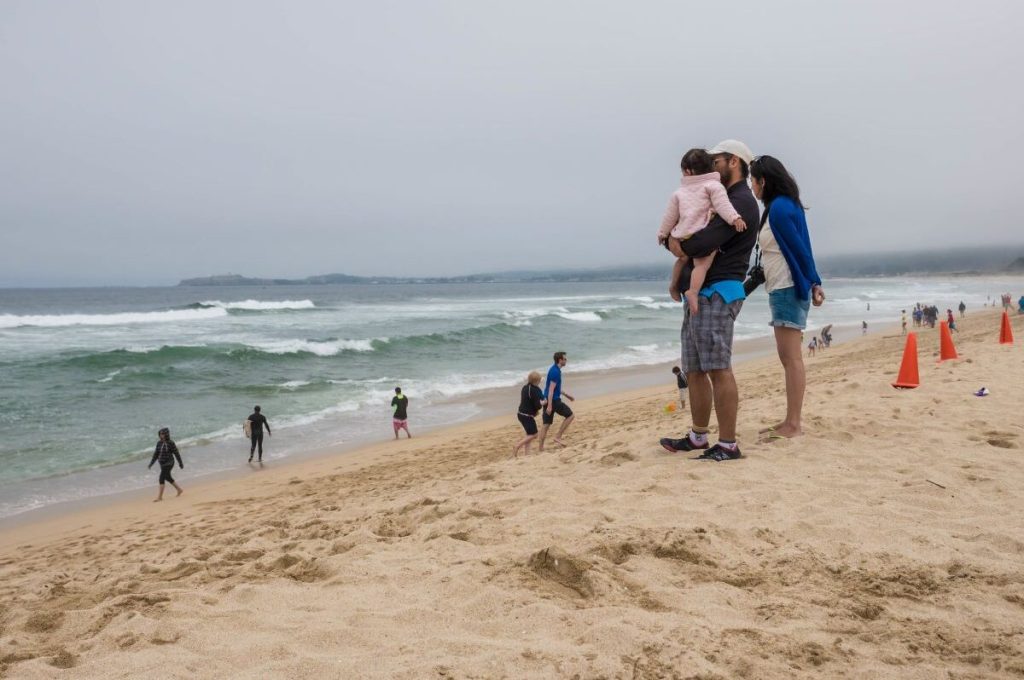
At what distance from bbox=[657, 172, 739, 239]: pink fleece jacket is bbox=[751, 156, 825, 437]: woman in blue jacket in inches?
24.4

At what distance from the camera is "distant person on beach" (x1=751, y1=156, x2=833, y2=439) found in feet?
14.2

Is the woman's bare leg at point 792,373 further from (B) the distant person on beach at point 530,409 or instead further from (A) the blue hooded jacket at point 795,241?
(B) the distant person on beach at point 530,409

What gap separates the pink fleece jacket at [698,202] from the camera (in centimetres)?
387

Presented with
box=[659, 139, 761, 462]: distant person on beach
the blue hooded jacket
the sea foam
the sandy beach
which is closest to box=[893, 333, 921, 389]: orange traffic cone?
the sandy beach

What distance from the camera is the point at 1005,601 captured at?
235cm

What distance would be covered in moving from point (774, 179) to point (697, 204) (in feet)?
2.82

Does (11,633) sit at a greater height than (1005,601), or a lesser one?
lesser

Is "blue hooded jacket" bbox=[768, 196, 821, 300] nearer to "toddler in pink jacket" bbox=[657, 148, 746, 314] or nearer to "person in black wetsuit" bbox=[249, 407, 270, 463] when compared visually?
"toddler in pink jacket" bbox=[657, 148, 746, 314]

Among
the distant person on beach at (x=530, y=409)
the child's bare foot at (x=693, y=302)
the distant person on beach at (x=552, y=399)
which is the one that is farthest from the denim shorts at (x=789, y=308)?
the distant person on beach at (x=530, y=409)

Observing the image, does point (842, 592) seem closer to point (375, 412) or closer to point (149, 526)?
point (149, 526)

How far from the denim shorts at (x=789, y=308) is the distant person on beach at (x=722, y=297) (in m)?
0.50

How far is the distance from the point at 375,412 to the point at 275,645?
12141mm

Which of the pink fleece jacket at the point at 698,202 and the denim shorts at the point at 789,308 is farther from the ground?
the pink fleece jacket at the point at 698,202

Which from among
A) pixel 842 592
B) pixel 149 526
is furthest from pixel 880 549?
pixel 149 526
